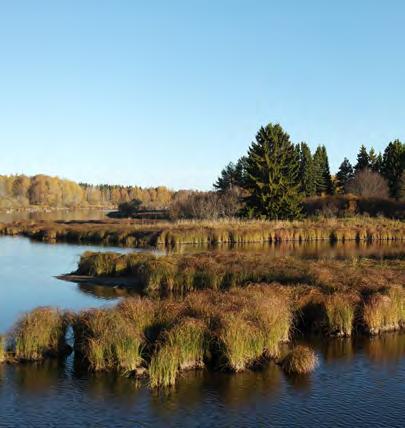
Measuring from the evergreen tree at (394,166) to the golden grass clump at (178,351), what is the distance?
251 ft

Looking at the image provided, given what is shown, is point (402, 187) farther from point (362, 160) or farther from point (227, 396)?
point (227, 396)

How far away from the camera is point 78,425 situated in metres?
10.1

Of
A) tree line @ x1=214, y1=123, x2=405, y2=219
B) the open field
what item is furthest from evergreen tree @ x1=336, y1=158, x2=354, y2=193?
the open field

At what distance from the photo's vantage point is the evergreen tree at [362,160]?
316 feet

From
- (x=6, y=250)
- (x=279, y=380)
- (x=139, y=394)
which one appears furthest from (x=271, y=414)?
(x=6, y=250)

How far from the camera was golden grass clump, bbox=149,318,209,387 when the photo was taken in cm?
1205

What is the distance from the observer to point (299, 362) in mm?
13039

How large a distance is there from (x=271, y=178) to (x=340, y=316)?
43.8m

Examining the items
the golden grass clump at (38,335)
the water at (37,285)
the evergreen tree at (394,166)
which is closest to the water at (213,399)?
the golden grass clump at (38,335)

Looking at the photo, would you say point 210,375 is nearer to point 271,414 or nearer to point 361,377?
point 271,414

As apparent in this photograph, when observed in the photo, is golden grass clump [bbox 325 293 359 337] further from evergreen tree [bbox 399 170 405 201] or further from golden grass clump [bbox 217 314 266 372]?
evergreen tree [bbox 399 170 405 201]

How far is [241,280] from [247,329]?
9436mm

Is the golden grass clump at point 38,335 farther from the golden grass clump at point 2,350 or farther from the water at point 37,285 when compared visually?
the water at point 37,285

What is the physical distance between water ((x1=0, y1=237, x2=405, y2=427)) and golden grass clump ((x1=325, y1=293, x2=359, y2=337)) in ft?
3.46
